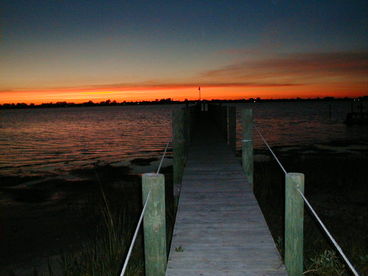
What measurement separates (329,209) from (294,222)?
7.61 metres

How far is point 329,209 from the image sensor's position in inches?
413

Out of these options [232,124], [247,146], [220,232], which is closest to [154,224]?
[220,232]

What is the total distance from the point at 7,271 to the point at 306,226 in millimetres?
7321

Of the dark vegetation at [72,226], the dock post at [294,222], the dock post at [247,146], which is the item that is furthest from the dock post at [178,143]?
the dock post at [294,222]

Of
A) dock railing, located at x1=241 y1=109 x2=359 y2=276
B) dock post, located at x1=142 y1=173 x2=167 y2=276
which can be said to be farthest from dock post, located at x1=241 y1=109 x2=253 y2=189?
dock post, located at x1=142 y1=173 x2=167 y2=276

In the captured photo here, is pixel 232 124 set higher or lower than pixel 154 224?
higher

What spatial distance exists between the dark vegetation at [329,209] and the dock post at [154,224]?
189 cm

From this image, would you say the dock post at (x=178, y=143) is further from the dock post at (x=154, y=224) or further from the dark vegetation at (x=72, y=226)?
the dock post at (x=154, y=224)

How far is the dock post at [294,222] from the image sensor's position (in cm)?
373

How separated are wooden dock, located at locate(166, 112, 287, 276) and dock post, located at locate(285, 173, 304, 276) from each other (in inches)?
6.0

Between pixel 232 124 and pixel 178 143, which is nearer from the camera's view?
pixel 178 143

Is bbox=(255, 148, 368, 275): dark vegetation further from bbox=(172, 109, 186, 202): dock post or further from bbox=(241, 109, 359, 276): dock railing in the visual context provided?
bbox=(172, 109, 186, 202): dock post

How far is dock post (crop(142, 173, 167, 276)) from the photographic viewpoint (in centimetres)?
363

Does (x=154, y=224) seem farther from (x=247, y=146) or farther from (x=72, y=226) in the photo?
(x=72, y=226)
